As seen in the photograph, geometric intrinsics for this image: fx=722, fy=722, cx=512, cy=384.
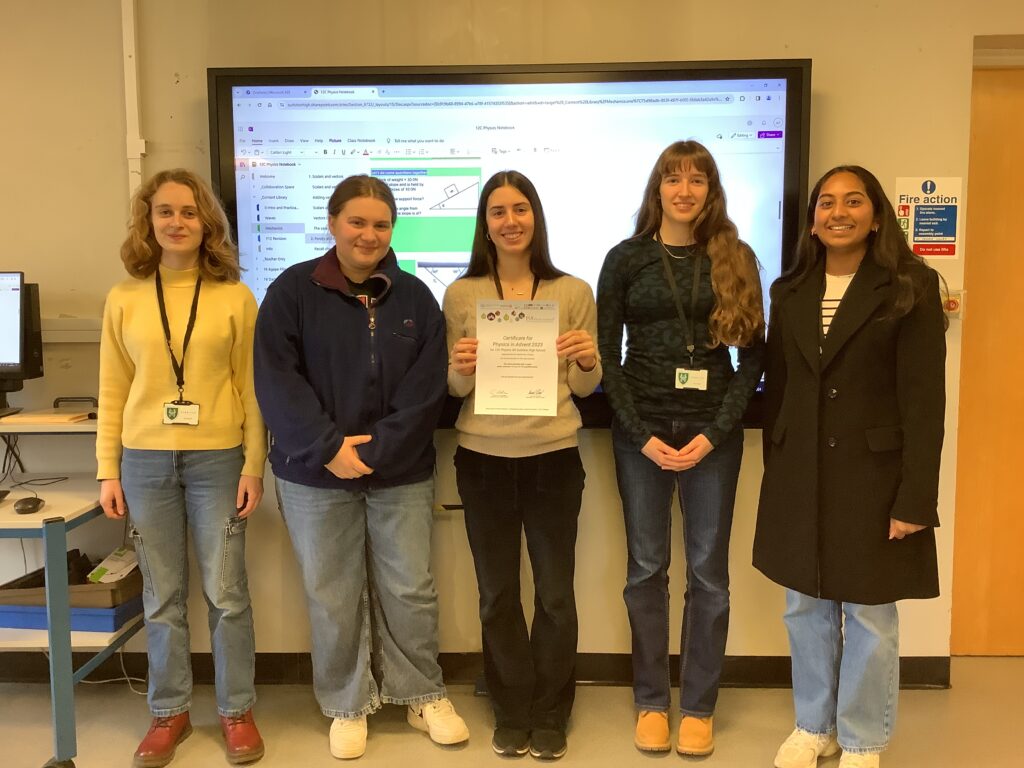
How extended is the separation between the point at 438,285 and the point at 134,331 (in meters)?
0.89

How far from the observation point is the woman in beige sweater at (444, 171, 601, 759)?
1.93 meters

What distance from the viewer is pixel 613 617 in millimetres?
2473

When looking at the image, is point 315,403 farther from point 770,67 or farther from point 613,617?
point 770,67

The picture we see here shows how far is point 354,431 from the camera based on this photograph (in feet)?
6.28

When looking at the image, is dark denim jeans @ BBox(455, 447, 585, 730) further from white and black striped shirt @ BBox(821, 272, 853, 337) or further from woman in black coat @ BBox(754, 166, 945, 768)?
white and black striped shirt @ BBox(821, 272, 853, 337)

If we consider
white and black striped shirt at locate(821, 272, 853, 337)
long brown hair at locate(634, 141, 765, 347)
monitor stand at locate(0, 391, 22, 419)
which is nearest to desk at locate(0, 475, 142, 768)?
monitor stand at locate(0, 391, 22, 419)

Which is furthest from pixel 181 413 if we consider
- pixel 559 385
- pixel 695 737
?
pixel 695 737

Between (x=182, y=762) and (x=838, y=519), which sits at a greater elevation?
(x=838, y=519)

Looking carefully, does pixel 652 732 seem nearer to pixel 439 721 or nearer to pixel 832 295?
pixel 439 721

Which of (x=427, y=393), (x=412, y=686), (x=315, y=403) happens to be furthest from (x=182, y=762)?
(x=427, y=393)

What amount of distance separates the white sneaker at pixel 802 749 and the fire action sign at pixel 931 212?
153cm

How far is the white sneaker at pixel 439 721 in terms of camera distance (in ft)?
6.87

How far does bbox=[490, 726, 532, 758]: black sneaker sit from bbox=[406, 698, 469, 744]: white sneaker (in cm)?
11

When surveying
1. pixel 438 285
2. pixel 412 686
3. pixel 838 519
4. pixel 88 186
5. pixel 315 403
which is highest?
pixel 88 186
